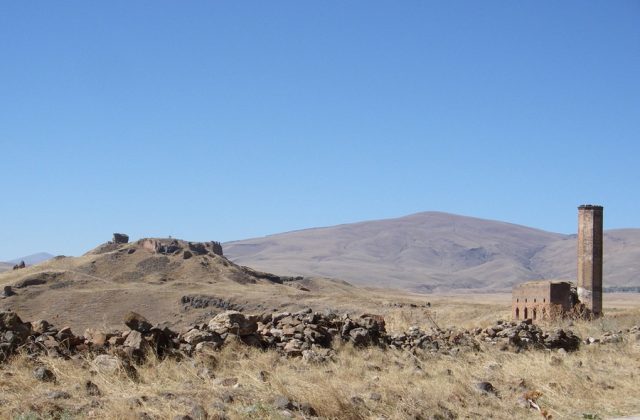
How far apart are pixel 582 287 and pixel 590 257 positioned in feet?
4.49

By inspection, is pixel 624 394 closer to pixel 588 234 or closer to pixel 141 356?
pixel 141 356

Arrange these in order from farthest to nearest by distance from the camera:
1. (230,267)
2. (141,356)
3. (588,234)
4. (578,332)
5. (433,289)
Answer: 1. (433,289)
2. (230,267)
3. (588,234)
4. (578,332)
5. (141,356)

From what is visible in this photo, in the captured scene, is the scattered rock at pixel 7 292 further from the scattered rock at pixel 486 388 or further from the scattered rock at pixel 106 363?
the scattered rock at pixel 486 388

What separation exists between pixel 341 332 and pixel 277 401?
5731mm

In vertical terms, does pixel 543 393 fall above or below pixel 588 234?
below

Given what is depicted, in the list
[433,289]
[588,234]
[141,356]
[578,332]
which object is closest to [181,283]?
[588,234]

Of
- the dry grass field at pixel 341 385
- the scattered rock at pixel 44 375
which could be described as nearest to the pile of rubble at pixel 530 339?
the dry grass field at pixel 341 385

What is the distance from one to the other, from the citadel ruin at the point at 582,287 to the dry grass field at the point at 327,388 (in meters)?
17.2

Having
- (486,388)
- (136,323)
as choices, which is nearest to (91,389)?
(136,323)

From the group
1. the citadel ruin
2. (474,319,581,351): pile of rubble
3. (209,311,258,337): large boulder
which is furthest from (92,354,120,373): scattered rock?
the citadel ruin

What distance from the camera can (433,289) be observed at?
6324 inches

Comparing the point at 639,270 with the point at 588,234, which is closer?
the point at 588,234

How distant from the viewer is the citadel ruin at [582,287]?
29469 mm

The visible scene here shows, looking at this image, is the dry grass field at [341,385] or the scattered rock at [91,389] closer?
the dry grass field at [341,385]
